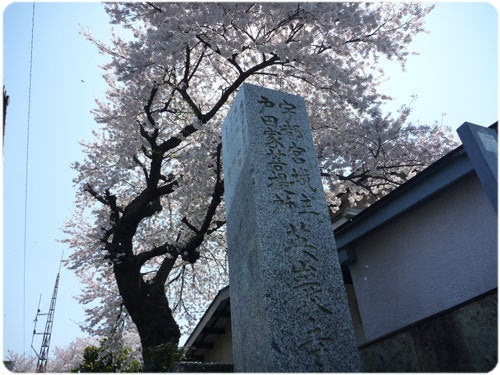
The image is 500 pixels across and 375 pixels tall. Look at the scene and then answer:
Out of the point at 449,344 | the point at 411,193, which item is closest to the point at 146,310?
the point at 411,193

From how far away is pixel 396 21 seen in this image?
1038 centimetres

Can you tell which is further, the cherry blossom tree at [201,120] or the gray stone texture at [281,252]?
the cherry blossom tree at [201,120]

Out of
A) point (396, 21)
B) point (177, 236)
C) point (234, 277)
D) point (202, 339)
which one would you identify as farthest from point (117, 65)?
point (202, 339)

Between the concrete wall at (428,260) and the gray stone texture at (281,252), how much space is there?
2356 millimetres

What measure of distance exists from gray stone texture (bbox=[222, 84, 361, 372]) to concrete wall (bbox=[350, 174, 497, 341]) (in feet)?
7.73

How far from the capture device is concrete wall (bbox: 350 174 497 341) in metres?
5.25

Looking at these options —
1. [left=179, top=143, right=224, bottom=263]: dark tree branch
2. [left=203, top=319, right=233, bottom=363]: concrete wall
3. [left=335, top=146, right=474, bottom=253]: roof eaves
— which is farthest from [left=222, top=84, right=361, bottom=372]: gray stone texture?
[left=203, top=319, right=233, bottom=363]: concrete wall

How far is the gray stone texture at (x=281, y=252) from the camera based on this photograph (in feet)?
12.3

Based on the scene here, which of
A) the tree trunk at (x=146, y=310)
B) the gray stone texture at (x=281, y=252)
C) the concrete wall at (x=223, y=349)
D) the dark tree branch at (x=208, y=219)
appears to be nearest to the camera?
the gray stone texture at (x=281, y=252)

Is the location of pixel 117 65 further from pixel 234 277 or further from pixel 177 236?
pixel 234 277

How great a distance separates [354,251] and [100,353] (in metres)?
9.07

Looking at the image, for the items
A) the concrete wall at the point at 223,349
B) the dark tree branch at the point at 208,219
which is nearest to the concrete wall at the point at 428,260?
the dark tree branch at the point at 208,219

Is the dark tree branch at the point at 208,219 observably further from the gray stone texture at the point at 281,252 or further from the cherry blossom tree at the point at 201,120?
the gray stone texture at the point at 281,252

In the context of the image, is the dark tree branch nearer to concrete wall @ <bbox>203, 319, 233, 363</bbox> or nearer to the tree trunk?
the tree trunk
